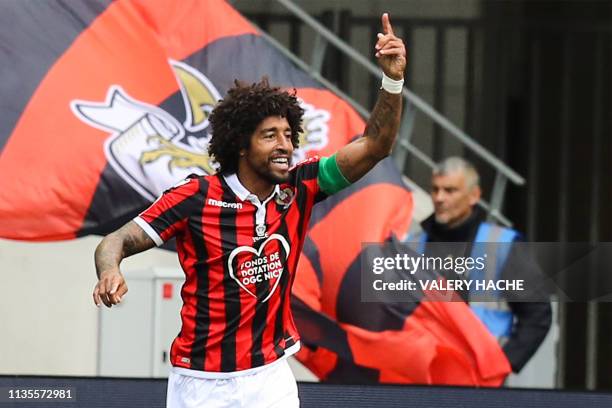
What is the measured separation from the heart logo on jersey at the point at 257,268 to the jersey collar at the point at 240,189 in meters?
0.15

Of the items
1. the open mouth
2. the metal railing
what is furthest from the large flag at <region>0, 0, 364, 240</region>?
the open mouth

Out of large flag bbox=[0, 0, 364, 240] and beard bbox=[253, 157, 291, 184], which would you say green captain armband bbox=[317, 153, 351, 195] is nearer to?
beard bbox=[253, 157, 291, 184]

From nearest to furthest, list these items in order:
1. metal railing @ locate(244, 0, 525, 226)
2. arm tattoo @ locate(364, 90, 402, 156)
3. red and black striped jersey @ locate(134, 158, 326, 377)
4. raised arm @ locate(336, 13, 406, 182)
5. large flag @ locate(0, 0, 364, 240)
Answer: raised arm @ locate(336, 13, 406, 182), arm tattoo @ locate(364, 90, 402, 156), red and black striped jersey @ locate(134, 158, 326, 377), large flag @ locate(0, 0, 364, 240), metal railing @ locate(244, 0, 525, 226)

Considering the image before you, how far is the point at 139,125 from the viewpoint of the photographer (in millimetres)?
6965

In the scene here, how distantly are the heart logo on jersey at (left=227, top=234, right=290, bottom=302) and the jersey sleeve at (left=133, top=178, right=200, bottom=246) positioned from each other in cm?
23

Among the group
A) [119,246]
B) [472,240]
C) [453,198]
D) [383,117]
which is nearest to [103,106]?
[453,198]

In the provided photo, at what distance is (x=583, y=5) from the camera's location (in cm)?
987

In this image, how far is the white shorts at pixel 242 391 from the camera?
16.6 feet

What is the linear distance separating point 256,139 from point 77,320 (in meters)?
2.73

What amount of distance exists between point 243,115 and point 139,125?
A: 6.25 ft

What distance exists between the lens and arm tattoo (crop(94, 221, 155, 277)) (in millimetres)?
4867

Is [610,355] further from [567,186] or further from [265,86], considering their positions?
[265,86]

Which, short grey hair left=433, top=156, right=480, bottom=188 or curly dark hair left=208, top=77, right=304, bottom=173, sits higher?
short grey hair left=433, top=156, right=480, bottom=188

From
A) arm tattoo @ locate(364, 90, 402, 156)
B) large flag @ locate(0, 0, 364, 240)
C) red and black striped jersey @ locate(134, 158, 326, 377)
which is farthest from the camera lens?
large flag @ locate(0, 0, 364, 240)
